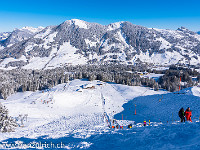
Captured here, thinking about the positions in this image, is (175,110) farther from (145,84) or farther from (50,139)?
(145,84)

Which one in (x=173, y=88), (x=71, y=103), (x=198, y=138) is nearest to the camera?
(x=198, y=138)

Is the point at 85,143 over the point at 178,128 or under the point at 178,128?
under

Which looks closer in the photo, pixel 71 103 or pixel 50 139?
pixel 50 139

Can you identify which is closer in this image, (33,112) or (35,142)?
(35,142)

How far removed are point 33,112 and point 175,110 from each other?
127ft

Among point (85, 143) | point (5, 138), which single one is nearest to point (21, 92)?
point (5, 138)

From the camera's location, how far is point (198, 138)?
1435cm

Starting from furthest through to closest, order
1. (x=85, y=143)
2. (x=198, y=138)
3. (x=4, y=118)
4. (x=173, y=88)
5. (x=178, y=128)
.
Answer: (x=173, y=88), (x=4, y=118), (x=178, y=128), (x=85, y=143), (x=198, y=138)

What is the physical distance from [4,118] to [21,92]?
94.6 m

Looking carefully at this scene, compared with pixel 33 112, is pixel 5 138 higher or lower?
higher

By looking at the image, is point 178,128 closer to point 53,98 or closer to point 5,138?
point 5,138

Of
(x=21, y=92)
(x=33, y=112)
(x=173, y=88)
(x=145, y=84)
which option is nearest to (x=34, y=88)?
(x=21, y=92)

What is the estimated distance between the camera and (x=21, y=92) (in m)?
114

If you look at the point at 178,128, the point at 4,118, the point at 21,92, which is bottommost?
the point at 21,92
